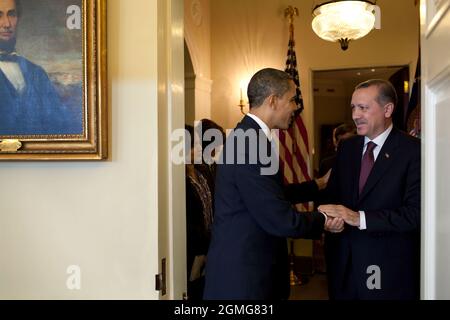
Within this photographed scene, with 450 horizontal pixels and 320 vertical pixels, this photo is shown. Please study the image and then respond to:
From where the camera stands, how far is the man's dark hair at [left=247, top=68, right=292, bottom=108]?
6.24ft

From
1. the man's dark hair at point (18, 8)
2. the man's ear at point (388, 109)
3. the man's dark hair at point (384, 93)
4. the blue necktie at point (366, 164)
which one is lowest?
the blue necktie at point (366, 164)

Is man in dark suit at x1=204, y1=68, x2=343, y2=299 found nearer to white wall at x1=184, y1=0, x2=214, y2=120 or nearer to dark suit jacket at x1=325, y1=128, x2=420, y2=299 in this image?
dark suit jacket at x1=325, y1=128, x2=420, y2=299

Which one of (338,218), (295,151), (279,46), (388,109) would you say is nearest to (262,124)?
(338,218)

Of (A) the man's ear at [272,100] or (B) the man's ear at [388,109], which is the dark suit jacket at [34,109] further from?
(B) the man's ear at [388,109]

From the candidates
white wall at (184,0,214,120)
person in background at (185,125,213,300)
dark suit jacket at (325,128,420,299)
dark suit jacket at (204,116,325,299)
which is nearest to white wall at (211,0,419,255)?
white wall at (184,0,214,120)

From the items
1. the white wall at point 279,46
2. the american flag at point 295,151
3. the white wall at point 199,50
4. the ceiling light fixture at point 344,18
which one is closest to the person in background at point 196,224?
the ceiling light fixture at point 344,18

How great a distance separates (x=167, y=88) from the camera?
1624 mm

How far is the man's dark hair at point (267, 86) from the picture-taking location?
1.90 metres

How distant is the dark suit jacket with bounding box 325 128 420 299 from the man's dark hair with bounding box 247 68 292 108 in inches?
21.0

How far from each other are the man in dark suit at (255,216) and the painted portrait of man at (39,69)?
24.6 inches

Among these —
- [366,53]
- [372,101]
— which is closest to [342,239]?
[372,101]
